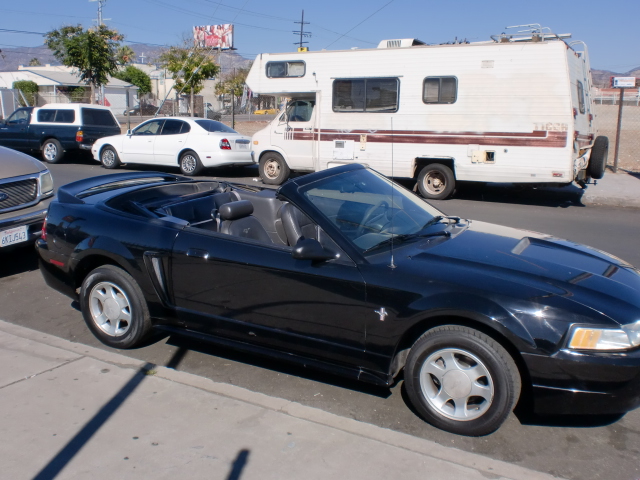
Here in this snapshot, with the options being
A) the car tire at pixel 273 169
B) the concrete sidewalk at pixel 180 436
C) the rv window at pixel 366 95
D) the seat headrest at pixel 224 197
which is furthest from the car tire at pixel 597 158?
the concrete sidewalk at pixel 180 436

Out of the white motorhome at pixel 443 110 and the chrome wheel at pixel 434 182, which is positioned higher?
the white motorhome at pixel 443 110

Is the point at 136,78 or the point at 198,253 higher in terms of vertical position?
the point at 136,78

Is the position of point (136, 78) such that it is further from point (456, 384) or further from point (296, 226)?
point (456, 384)

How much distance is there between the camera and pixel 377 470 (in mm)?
2973

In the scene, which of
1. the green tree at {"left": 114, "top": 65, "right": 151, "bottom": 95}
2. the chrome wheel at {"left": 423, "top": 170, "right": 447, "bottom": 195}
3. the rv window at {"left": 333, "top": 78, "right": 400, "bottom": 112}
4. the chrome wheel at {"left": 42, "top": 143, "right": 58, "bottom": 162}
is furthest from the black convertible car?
the green tree at {"left": 114, "top": 65, "right": 151, "bottom": 95}

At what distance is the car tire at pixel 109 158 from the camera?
1656cm

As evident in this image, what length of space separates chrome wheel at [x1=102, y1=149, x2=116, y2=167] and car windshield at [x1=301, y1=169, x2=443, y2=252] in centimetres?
1333

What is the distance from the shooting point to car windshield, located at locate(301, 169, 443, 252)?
398cm

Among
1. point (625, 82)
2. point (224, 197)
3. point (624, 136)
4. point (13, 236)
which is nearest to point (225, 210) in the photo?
point (224, 197)

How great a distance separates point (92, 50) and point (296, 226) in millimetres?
31759

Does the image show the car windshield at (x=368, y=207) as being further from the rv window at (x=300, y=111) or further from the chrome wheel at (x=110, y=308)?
the rv window at (x=300, y=111)

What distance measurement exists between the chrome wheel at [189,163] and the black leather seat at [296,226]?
37.5ft

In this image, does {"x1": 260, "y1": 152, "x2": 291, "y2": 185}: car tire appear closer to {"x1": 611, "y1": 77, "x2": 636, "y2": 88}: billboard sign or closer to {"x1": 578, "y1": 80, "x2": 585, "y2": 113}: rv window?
{"x1": 578, "y1": 80, "x2": 585, "y2": 113}: rv window

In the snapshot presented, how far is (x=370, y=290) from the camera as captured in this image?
3543mm
